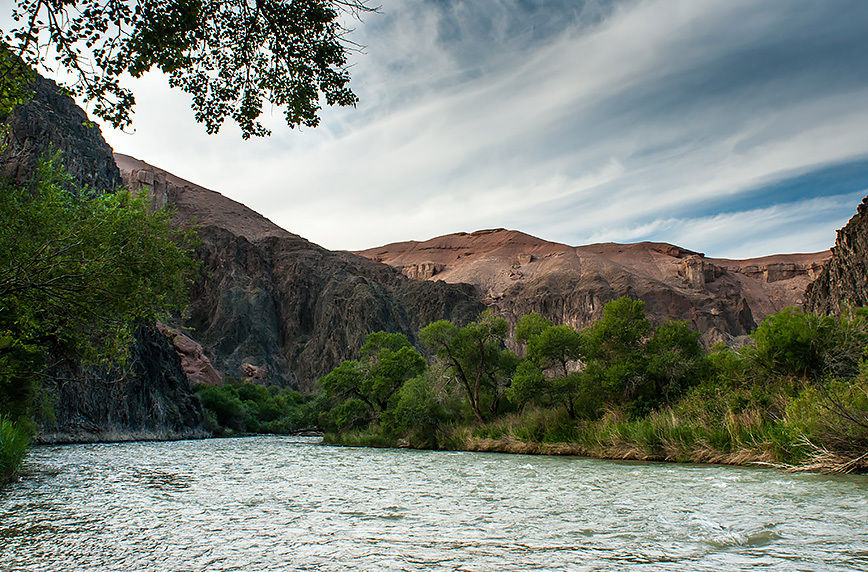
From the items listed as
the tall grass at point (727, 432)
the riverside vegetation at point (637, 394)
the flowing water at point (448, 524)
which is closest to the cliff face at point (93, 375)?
the riverside vegetation at point (637, 394)

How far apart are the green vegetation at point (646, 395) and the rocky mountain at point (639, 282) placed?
87757 millimetres

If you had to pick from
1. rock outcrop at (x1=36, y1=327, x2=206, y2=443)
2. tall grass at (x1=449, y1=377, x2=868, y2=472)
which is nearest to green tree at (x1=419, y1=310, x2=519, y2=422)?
tall grass at (x1=449, y1=377, x2=868, y2=472)

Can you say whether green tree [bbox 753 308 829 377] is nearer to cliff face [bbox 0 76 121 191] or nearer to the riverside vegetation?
the riverside vegetation

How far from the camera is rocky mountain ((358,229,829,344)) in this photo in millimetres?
133500

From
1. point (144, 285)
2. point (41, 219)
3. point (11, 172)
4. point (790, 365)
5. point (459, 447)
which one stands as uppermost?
point (11, 172)

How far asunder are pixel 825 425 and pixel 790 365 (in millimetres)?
6905

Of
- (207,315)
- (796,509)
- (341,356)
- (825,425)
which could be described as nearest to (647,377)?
(825,425)

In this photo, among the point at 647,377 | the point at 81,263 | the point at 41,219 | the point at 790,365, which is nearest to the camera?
the point at 81,263

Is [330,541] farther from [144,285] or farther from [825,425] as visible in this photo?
[825,425]

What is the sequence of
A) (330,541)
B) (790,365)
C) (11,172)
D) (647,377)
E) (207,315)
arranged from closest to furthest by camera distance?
(330,541) < (790,365) < (647,377) < (11,172) < (207,315)

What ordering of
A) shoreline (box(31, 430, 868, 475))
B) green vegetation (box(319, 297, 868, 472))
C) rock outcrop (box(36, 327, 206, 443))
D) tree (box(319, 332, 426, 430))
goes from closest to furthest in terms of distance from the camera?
1. shoreline (box(31, 430, 868, 475))
2. green vegetation (box(319, 297, 868, 472))
3. rock outcrop (box(36, 327, 206, 443))
4. tree (box(319, 332, 426, 430))

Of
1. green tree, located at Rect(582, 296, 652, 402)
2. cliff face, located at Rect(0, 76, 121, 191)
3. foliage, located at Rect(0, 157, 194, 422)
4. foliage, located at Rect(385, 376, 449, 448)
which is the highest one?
cliff face, located at Rect(0, 76, 121, 191)

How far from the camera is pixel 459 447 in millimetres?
32156

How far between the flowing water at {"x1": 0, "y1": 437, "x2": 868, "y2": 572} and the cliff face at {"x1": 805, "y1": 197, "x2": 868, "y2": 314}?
5463cm
